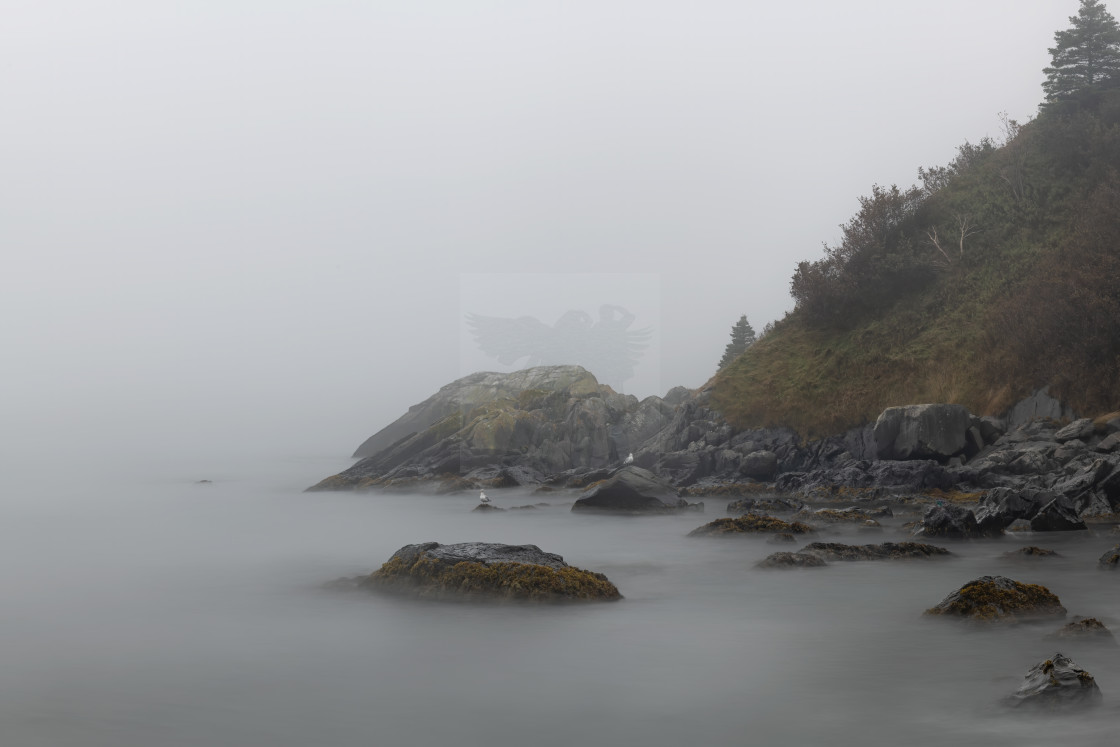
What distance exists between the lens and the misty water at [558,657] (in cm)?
887

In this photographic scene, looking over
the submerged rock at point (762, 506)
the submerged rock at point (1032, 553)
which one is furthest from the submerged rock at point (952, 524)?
the submerged rock at point (762, 506)

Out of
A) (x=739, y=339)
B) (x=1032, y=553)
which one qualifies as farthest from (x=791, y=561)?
(x=739, y=339)

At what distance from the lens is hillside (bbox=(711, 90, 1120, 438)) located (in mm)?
31609

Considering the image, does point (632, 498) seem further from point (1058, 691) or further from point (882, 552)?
point (1058, 691)

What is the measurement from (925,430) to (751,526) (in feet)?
42.0

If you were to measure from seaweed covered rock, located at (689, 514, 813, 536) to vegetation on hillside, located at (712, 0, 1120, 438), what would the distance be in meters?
14.8

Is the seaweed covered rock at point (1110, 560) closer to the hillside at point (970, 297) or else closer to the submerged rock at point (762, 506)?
the submerged rock at point (762, 506)

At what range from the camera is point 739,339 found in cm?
7394

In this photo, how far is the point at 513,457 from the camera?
4691 cm

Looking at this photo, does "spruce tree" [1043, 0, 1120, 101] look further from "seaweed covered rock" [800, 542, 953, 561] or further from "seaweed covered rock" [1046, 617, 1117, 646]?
"seaweed covered rock" [1046, 617, 1117, 646]

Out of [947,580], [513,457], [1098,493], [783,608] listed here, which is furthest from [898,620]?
[513,457]

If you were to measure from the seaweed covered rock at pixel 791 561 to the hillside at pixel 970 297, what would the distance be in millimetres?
18265

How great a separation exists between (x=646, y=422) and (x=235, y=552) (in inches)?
1205

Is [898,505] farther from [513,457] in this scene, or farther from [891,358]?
[513,457]
